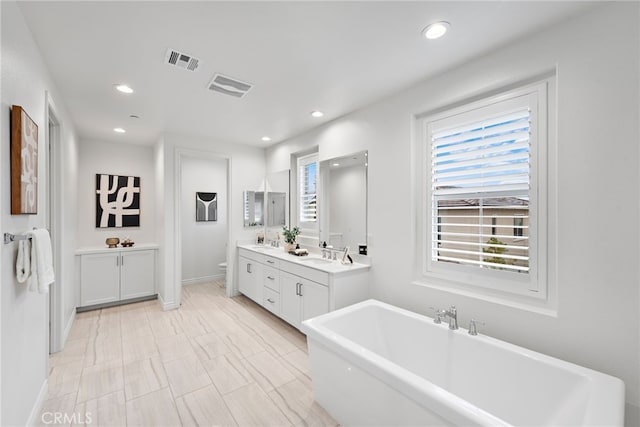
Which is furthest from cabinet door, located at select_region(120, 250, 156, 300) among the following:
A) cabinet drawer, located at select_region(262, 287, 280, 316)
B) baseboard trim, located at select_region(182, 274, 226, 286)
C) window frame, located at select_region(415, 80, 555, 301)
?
window frame, located at select_region(415, 80, 555, 301)

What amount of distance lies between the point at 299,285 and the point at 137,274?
9.12 feet

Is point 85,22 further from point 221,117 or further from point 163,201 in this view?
point 163,201

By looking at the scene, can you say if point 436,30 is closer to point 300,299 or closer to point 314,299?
point 314,299

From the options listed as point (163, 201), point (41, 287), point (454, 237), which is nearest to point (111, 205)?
point (163, 201)

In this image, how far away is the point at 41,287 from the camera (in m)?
1.59

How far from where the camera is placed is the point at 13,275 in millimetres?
1546

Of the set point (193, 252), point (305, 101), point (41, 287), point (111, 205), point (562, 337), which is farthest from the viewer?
point (193, 252)

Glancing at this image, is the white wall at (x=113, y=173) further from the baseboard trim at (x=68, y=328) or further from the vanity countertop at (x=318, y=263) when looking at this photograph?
the vanity countertop at (x=318, y=263)

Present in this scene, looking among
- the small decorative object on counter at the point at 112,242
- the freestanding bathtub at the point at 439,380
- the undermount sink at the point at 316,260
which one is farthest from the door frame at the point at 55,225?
the freestanding bathtub at the point at 439,380

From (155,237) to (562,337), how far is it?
521 centimetres

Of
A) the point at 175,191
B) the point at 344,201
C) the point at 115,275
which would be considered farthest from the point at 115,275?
the point at 344,201

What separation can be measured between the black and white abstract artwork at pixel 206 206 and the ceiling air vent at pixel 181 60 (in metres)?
3.48

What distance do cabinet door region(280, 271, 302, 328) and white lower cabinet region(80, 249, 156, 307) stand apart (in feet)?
7.76

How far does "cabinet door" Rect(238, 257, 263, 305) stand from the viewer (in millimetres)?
3920
